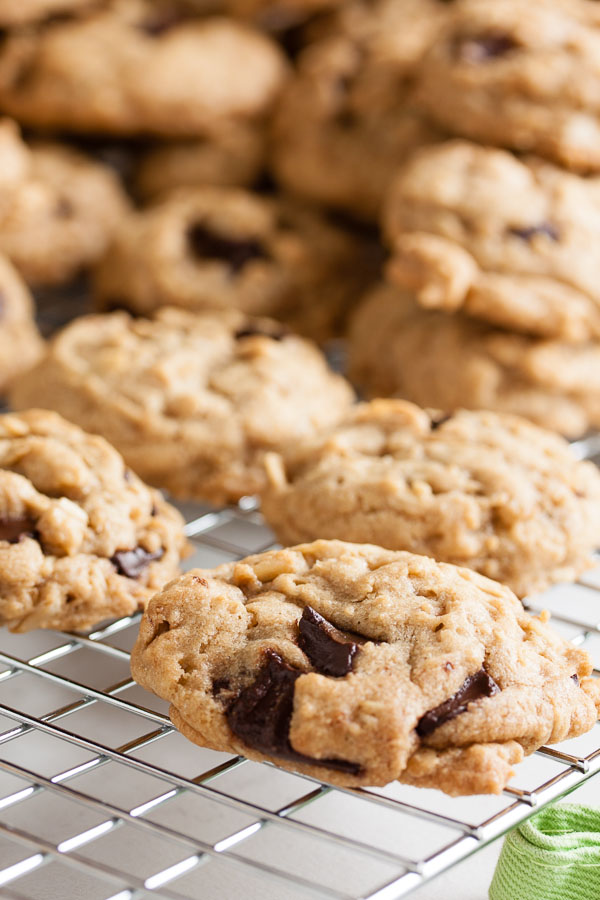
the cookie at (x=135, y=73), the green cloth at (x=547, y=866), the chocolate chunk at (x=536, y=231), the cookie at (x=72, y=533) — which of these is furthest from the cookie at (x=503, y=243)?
the green cloth at (x=547, y=866)

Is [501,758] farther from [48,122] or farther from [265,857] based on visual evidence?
[48,122]

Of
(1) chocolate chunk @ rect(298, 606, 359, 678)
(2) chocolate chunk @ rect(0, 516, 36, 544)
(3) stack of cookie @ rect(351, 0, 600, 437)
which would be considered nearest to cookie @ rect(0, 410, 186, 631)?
(2) chocolate chunk @ rect(0, 516, 36, 544)

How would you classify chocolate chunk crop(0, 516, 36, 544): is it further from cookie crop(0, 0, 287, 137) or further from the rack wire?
cookie crop(0, 0, 287, 137)

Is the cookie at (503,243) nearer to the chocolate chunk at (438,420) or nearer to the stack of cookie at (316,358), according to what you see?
the stack of cookie at (316,358)

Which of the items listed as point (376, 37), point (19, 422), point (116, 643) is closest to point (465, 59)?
Answer: point (376, 37)

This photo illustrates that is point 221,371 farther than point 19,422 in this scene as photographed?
Yes
